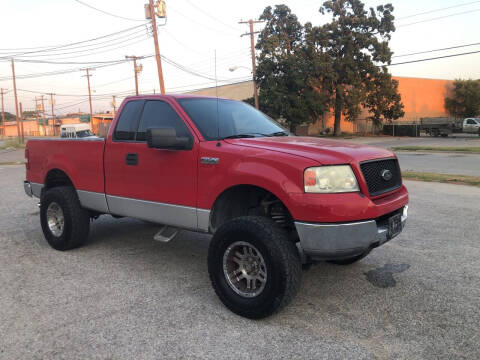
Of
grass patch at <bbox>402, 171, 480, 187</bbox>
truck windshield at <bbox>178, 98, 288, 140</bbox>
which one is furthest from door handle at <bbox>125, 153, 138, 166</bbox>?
grass patch at <bbox>402, 171, 480, 187</bbox>

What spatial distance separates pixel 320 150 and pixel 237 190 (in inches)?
33.9

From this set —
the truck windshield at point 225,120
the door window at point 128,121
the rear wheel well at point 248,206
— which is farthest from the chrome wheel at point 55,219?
the rear wheel well at point 248,206

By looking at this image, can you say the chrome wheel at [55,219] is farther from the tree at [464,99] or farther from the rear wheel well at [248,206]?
the tree at [464,99]

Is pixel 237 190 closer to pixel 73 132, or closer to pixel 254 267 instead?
pixel 254 267

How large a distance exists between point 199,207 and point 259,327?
1.23 metres

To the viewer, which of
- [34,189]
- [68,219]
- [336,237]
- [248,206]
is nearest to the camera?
[336,237]

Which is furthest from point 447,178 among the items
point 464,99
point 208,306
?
point 464,99

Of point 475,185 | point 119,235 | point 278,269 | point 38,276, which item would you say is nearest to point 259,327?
point 278,269

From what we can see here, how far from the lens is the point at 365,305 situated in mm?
3623

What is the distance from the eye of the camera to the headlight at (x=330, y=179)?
3180 millimetres

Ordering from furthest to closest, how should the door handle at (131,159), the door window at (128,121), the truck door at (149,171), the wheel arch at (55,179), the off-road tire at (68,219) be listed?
the wheel arch at (55,179), the off-road tire at (68,219), the door window at (128,121), the door handle at (131,159), the truck door at (149,171)

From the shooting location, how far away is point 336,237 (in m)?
3.10

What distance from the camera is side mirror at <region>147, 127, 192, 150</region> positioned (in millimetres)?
3717

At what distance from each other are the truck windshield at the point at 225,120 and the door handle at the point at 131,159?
768 mm
